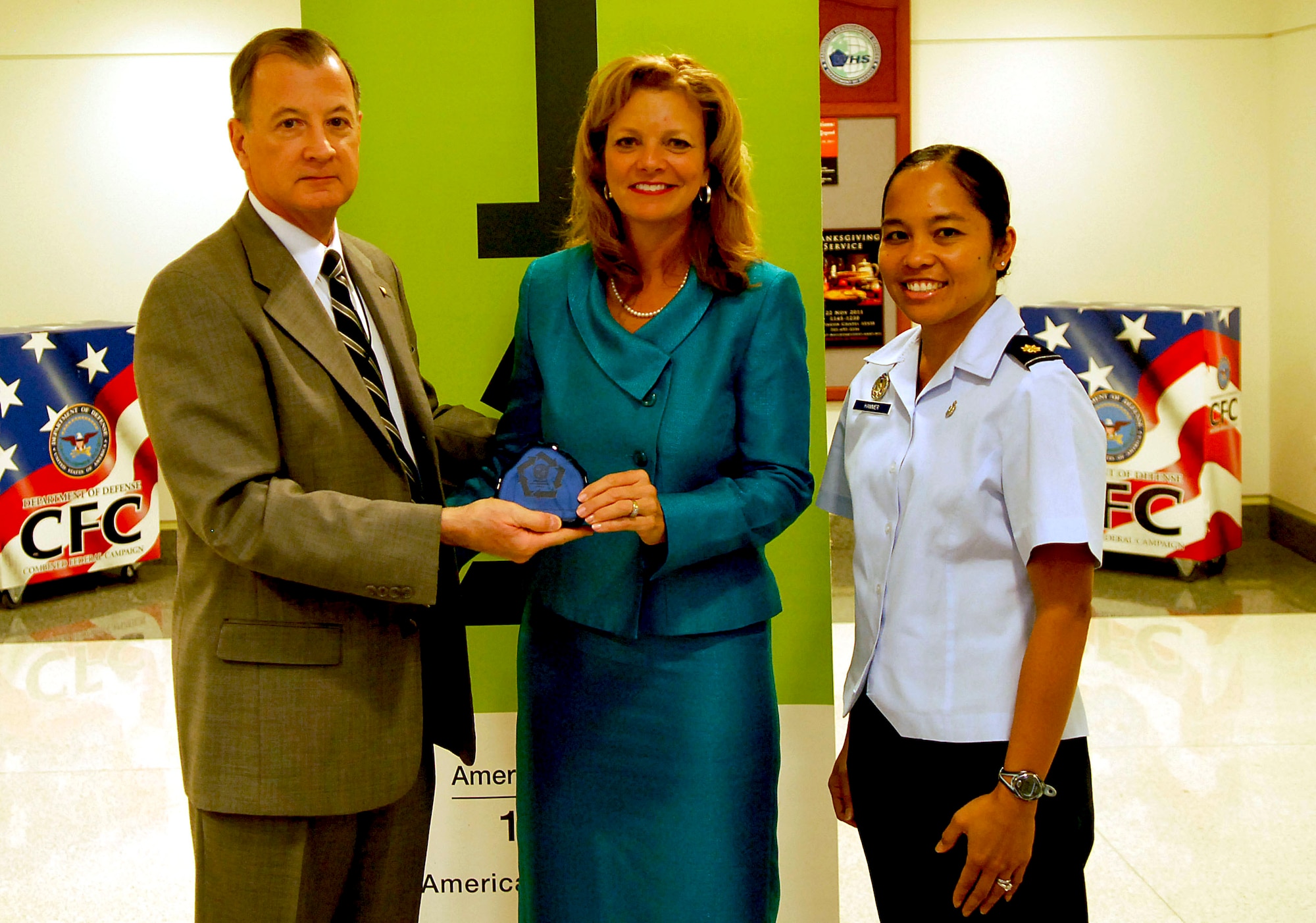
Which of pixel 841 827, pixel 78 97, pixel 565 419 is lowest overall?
pixel 841 827

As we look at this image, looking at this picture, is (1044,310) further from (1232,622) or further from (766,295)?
(766,295)

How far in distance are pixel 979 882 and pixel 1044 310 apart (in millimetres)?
5220

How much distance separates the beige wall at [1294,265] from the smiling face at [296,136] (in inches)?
248

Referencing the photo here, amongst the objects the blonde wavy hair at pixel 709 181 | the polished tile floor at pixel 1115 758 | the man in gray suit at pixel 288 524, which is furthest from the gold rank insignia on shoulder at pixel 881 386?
the polished tile floor at pixel 1115 758

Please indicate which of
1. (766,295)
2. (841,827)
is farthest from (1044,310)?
(766,295)

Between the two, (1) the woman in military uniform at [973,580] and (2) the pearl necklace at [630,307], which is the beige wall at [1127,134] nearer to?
(2) the pearl necklace at [630,307]

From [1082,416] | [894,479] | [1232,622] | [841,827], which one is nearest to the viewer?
[1082,416]

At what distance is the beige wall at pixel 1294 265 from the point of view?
6.44 m

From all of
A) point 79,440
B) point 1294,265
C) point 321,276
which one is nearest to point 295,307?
point 321,276

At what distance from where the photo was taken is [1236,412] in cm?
616

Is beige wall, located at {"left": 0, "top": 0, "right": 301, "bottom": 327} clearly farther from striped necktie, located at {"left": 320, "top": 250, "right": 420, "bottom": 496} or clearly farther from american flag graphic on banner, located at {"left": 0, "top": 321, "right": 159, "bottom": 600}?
striped necktie, located at {"left": 320, "top": 250, "right": 420, "bottom": 496}

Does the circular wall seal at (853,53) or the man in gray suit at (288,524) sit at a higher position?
the circular wall seal at (853,53)

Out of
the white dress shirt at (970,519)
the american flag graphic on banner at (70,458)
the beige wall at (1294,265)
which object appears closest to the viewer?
the white dress shirt at (970,519)

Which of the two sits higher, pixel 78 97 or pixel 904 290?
pixel 78 97
